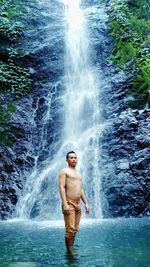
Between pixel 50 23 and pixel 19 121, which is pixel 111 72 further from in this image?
pixel 50 23

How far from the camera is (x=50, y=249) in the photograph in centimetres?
649

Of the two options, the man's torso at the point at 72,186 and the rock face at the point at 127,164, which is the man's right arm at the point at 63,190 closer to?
the man's torso at the point at 72,186

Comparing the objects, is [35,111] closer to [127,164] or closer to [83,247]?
[127,164]

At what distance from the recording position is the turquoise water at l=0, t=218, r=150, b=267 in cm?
542

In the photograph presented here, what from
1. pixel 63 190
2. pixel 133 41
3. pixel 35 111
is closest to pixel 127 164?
pixel 35 111

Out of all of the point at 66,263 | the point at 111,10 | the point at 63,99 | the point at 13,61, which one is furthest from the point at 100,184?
Answer: the point at 111,10

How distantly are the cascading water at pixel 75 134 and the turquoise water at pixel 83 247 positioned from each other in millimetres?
3534

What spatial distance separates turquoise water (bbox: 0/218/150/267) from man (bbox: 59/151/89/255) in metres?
0.37

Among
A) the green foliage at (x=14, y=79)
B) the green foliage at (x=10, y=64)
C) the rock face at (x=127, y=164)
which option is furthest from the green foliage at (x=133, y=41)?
the green foliage at (x=10, y=64)

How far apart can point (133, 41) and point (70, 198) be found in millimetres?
16422

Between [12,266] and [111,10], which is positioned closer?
[12,266]

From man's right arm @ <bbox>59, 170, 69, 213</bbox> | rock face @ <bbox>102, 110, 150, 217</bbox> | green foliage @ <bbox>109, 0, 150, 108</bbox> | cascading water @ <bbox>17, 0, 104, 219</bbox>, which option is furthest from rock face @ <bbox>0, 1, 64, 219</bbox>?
man's right arm @ <bbox>59, 170, 69, 213</bbox>

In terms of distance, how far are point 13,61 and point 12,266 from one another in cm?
1656

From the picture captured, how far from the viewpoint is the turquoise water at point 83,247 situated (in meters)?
5.42
